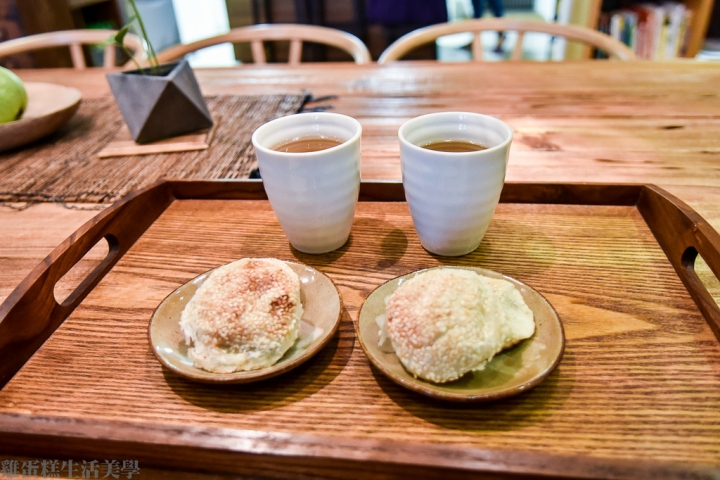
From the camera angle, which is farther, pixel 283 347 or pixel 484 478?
pixel 283 347

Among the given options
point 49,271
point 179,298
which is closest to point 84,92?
point 49,271

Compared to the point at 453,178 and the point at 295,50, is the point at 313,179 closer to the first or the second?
the point at 453,178

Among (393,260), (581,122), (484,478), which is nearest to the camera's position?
(484,478)

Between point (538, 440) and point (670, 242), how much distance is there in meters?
0.45

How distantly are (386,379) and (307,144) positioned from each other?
1.39 ft

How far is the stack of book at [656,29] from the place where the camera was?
251 cm

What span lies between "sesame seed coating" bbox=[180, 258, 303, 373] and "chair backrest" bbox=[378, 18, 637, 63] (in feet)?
4.37

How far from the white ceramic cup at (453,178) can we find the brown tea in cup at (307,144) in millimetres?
131

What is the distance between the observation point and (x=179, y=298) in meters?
0.66

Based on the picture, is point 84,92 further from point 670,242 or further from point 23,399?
point 670,242

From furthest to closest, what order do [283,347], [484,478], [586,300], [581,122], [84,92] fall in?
[84,92] → [581,122] → [586,300] → [283,347] → [484,478]

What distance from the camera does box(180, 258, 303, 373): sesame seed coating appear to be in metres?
0.56

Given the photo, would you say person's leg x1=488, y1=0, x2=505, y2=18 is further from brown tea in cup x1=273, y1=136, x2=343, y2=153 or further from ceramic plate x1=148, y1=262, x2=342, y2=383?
ceramic plate x1=148, y1=262, x2=342, y2=383

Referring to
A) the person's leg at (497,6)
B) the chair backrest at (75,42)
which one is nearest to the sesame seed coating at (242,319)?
the chair backrest at (75,42)
